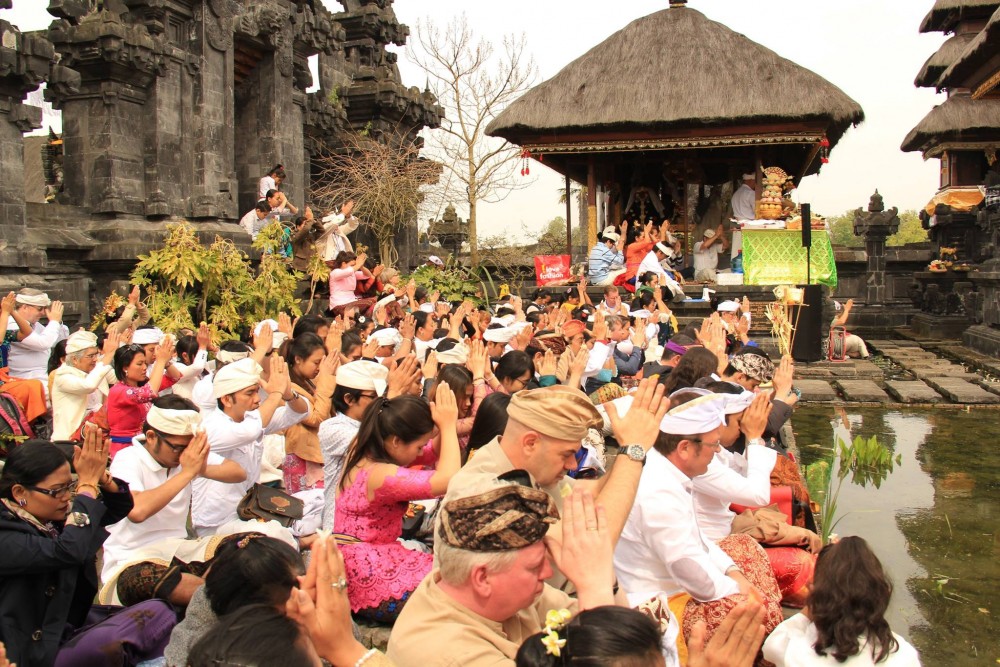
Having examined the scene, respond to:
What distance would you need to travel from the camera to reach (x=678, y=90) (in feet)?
57.2

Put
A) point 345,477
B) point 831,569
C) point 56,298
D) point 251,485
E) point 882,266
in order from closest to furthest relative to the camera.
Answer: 1. point 831,569
2. point 345,477
3. point 251,485
4. point 56,298
5. point 882,266

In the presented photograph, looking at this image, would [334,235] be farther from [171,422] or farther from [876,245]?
[876,245]

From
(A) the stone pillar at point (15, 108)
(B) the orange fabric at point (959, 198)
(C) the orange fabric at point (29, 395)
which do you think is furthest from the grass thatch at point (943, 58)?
(C) the orange fabric at point (29, 395)

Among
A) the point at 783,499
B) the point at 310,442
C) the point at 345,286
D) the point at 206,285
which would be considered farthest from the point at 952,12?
the point at 310,442

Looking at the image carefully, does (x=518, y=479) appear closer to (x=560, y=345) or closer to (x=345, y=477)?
(x=345, y=477)

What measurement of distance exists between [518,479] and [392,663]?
77 cm

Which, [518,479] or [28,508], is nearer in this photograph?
[518,479]

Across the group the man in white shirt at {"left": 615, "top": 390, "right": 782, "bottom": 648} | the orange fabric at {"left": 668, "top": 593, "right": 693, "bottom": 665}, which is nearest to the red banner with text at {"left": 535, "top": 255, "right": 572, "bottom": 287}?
the man in white shirt at {"left": 615, "top": 390, "right": 782, "bottom": 648}

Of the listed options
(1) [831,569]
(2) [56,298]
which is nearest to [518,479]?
(1) [831,569]

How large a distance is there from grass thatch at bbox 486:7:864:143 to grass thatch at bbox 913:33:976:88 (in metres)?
14.5

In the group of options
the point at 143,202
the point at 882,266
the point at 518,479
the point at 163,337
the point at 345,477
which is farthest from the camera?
the point at 882,266

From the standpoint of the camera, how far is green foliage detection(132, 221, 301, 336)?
1125cm

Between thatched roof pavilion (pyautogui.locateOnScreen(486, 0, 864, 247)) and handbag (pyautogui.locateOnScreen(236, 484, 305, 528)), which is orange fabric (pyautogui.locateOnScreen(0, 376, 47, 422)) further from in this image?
thatched roof pavilion (pyautogui.locateOnScreen(486, 0, 864, 247))

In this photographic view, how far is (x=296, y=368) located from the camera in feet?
19.9
